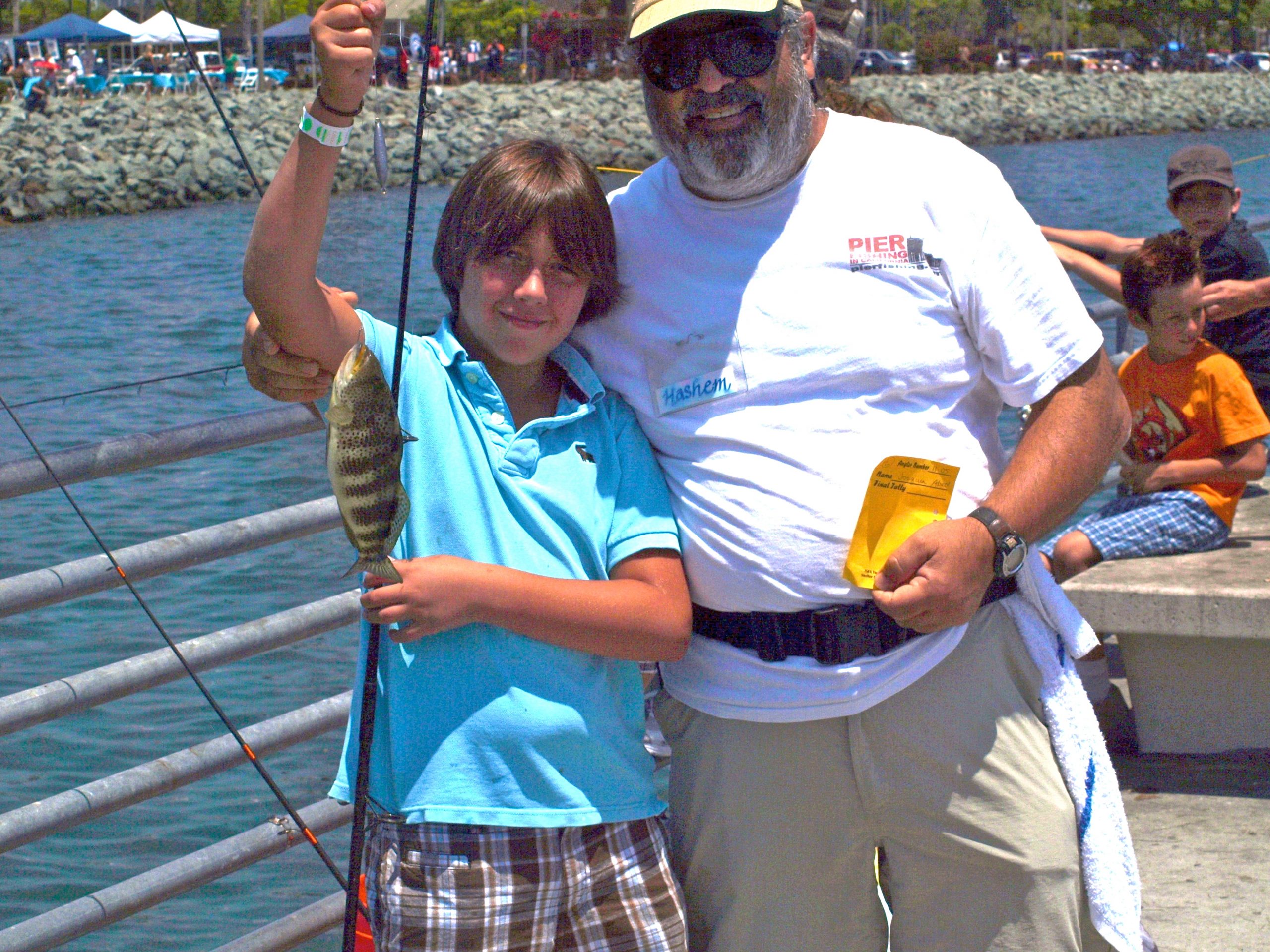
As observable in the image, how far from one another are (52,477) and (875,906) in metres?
1.56

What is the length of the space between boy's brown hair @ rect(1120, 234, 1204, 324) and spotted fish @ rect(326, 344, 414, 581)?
2.89 metres

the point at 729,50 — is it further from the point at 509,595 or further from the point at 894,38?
the point at 894,38

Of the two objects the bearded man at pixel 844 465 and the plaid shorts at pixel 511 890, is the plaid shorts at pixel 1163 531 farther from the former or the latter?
the plaid shorts at pixel 511 890

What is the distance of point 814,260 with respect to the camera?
7.44ft

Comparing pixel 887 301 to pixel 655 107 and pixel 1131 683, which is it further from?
pixel 1131 683

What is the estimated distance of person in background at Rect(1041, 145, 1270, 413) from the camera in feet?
14.3

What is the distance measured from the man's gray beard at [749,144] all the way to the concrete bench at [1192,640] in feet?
5.79

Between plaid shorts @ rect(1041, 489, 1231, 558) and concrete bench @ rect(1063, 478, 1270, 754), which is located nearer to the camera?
concrete bench @ rect(1063, 478, 1270, 754)

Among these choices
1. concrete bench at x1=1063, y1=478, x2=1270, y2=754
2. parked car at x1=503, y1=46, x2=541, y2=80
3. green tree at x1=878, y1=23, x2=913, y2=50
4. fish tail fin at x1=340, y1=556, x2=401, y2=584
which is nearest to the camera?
fish tail fin at x1=340, y1=556, x2=401, y2=584

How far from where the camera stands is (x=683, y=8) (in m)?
2.24

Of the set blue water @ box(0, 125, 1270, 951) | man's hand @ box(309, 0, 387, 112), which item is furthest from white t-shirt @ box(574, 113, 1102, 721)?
blue water @ box(0, 125, 1270, 951)

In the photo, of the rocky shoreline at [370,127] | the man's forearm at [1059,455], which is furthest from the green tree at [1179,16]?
the man's forearm at [1059,455]

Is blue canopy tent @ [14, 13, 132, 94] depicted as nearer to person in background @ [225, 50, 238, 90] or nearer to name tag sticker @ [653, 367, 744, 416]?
person in background @ [225, 50, 238, 90]

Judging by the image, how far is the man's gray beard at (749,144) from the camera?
2.24 meters
